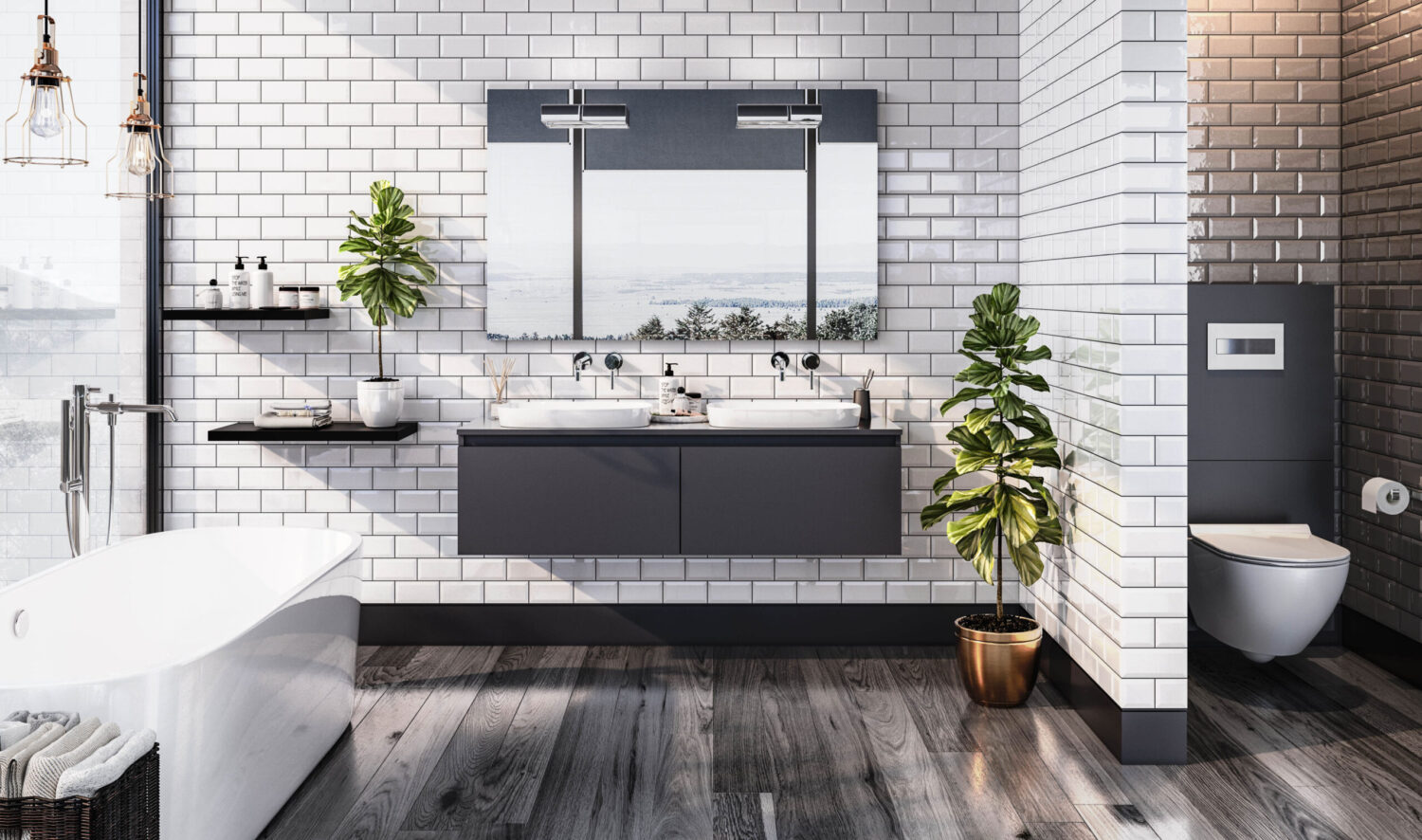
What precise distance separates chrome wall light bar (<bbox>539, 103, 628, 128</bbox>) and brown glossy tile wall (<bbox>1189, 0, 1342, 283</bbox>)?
2.54 meters

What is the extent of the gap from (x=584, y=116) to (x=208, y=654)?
2716mm

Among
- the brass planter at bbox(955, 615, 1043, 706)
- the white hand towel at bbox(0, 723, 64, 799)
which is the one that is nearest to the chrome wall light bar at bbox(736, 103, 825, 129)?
the brass planter at bbox(955, 615, 1043, 706)

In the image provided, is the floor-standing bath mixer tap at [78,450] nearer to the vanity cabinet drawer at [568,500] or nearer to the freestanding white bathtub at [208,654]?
the freestanding white bathtub at [208,654]

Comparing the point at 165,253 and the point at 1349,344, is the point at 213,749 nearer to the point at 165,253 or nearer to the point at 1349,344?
the point at 165,253

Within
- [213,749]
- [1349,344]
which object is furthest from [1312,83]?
[213,749]

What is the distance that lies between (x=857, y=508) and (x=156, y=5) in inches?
143

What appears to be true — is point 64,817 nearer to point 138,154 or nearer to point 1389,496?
point 138,154

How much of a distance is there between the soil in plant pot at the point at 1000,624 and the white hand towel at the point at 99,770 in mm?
2931

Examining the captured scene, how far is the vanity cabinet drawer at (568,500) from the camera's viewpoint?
4383 millimetres

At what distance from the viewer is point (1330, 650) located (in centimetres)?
486

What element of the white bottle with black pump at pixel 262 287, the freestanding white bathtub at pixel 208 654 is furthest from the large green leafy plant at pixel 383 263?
the freestanding white bathtub at pixel 208 654

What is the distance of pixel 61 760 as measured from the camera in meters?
2.31

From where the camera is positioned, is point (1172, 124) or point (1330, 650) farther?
point (1330, 650)

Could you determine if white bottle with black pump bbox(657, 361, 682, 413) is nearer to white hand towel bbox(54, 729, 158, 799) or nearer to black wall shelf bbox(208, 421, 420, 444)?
black wall shelf bbox(208, 421, 420, 444)
